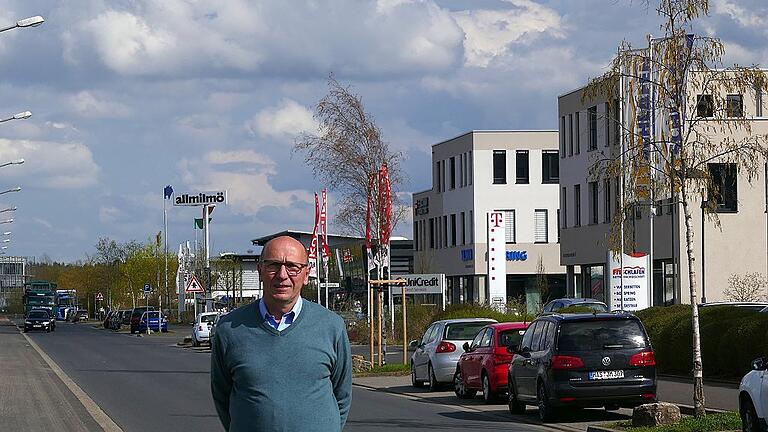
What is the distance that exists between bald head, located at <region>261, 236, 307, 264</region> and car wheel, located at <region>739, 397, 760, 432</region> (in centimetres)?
1040

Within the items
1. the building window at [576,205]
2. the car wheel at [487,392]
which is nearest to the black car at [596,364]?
the car wheel at [487,392]

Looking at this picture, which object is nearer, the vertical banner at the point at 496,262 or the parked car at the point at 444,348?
the parked car at the point at 444,348

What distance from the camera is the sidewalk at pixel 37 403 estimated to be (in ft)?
65.9

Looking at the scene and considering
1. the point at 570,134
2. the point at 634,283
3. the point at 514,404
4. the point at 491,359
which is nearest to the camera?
the point at 514,404

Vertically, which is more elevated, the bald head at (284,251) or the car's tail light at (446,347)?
the bald head at (284,251)

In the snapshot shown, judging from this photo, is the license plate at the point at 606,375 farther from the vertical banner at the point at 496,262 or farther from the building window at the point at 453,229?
the building window at the point at 453,229

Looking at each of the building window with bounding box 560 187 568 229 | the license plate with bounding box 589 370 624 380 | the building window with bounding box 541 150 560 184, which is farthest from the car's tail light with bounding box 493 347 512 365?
the building window with bounding box 541 150 560 184

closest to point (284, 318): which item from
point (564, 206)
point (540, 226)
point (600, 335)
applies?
point (600, 335)

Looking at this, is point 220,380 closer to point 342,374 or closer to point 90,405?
point 342,374

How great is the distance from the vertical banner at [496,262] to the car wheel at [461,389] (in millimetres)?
21806

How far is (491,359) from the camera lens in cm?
2417

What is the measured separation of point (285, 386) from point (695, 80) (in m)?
14.1

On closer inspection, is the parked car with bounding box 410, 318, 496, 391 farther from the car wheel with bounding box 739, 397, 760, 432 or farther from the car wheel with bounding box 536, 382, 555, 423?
the car wheel with bounding box 739, 397, 760, 432

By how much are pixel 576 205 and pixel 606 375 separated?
47475mm
